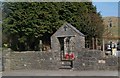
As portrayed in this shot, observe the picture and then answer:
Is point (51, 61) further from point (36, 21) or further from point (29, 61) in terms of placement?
point (36, 21)

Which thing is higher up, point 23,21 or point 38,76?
point 23,21

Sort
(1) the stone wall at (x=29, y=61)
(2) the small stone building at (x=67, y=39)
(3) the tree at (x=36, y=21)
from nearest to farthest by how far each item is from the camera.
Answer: (1) the stone wall at (x=29, y=61), (2) the small stone building at (x=67, y=39), (3) the tree at (x=36, y=21)

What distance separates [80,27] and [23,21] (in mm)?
6682

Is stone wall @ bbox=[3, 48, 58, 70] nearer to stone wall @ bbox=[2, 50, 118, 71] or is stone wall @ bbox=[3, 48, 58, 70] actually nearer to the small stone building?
stone wall @ bbox=[2, 50, 118, 71]

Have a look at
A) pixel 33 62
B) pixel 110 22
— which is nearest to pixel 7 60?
pixel 33 62

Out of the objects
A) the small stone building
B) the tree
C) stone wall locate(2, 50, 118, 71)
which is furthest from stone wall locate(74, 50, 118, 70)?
the tree

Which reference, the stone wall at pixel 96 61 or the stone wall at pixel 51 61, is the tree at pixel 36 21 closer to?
the stone wall at pixel 51 61

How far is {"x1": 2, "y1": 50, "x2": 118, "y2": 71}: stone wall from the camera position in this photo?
1925 centimetres

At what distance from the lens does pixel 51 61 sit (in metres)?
20.0

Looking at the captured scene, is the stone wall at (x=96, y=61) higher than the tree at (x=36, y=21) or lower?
lower

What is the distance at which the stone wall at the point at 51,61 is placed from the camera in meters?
19.2

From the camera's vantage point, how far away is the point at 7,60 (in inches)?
805

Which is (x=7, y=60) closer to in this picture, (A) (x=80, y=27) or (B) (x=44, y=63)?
(B) (x=44, y=63)

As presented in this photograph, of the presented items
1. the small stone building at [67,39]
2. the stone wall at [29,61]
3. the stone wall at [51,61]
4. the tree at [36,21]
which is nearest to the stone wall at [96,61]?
the stone wall at [51,61]
